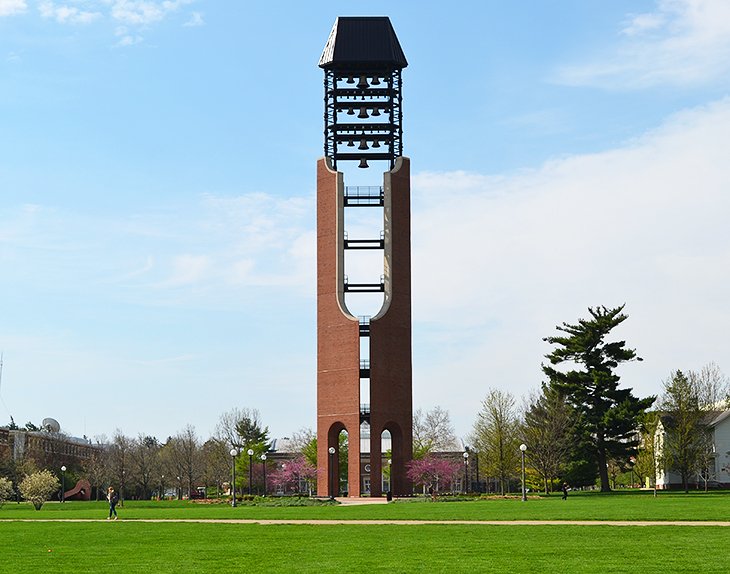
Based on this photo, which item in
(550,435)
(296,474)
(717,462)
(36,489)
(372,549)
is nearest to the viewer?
(372,549)

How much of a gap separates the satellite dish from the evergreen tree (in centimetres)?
7250

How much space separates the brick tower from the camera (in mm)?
68500

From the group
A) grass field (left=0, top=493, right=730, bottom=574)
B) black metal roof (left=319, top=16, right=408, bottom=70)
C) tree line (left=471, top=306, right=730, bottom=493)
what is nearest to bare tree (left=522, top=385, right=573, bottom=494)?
tree line (left=471, top=306, right=730, bottom=493)

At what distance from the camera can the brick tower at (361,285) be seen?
6850 cm

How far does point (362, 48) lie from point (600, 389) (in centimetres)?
2858

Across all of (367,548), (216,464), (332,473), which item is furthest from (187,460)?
(367,548)

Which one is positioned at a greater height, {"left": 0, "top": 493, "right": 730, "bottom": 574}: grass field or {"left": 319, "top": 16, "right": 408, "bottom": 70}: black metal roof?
{"left": 319, "top": 16, "right": 408, "bottom": 70}: black metal roof

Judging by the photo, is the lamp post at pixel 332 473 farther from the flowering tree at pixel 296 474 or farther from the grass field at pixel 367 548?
the grass field at pixel 367 548

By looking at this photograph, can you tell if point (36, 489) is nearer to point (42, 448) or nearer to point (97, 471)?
point (97, 471)

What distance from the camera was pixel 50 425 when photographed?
4919 inches

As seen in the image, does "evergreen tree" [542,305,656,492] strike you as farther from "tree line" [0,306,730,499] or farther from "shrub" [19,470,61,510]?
"shrub" [19,470,61,510]

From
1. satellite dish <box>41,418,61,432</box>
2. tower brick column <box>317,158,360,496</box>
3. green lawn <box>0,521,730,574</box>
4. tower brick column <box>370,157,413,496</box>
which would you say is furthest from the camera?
satellite dish <box>41,418,61,432</box>

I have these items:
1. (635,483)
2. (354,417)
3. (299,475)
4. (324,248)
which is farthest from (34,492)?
(635,483)

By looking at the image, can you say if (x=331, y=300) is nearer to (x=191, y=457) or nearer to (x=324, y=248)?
(x=324, y=248)
